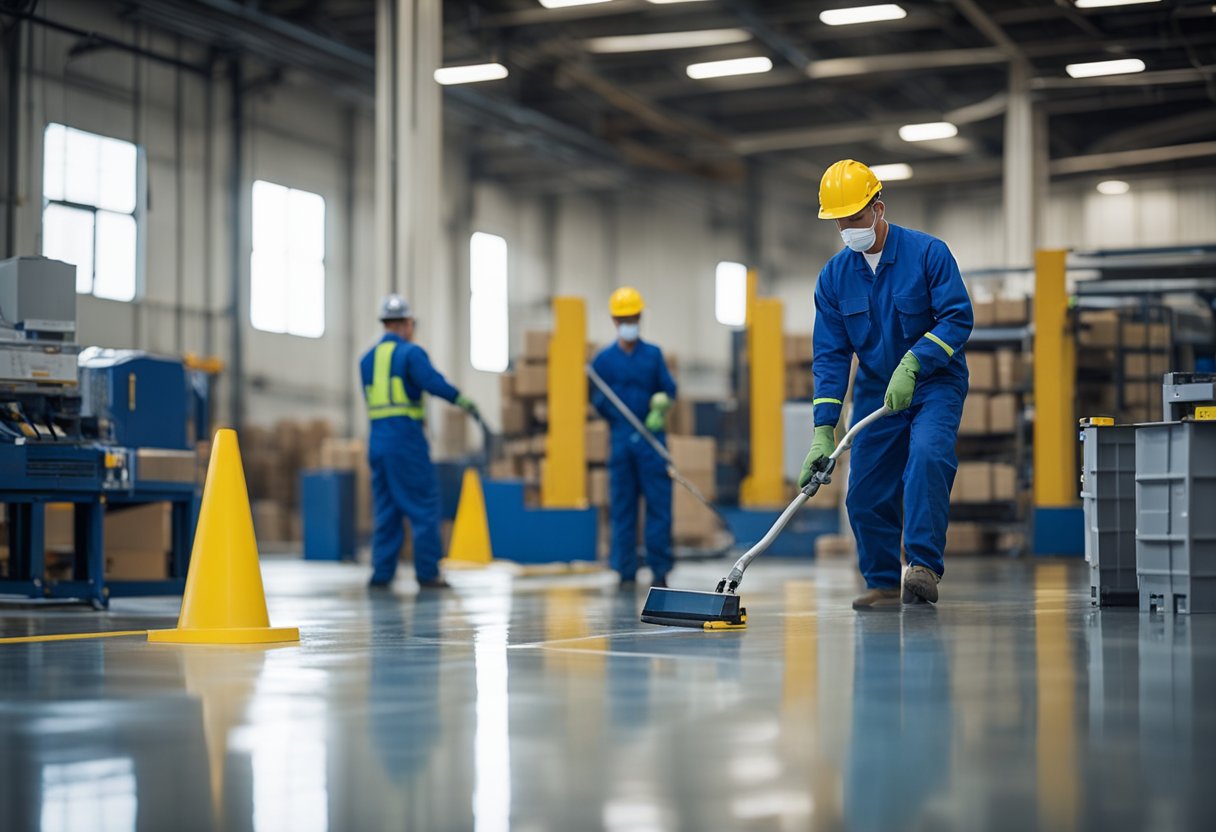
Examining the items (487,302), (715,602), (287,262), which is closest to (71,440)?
(715,602)

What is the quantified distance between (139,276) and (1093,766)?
17639 mm

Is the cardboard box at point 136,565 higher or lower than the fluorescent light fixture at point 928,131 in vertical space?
lower

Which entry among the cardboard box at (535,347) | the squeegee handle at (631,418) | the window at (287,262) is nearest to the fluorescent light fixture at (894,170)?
the window at (287,262)

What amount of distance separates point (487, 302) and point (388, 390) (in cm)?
1636

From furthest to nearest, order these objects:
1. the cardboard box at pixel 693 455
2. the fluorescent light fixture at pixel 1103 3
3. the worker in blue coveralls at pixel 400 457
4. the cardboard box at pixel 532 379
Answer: the fluorescent light fixture at pixel 1103 3 < the cardboard box at pixel 693 455 < the cardboard box at pixel 532 379 < the worker in blue coveralls at pixel 400 457

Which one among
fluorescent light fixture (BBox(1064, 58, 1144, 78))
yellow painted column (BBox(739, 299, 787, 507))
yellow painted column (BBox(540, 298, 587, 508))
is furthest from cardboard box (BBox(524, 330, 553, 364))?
fluorescent light fixture (BBox(1064, 58, 1144, 78))

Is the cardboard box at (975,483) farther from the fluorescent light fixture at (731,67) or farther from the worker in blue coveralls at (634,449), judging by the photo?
the fluorescent light fixture at (731,67)

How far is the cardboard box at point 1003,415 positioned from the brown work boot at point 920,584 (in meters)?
8.89

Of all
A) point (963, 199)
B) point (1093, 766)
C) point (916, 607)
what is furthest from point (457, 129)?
point (1093, 766)

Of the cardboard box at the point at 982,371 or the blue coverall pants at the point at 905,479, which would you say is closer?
the blue coverall pants at the point at 905,479

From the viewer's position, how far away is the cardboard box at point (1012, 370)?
587 inches

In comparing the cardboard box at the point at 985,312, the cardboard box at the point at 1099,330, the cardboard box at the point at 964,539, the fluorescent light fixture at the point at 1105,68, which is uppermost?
the fluorescent light fixture at the point at 1105,68

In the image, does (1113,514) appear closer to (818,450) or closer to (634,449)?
(818,450)

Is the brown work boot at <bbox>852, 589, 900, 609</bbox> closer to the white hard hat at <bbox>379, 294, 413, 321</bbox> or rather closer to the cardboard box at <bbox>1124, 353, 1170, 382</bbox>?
the white hard hat at <bbox>379, 294, 413, 321</bbox>
